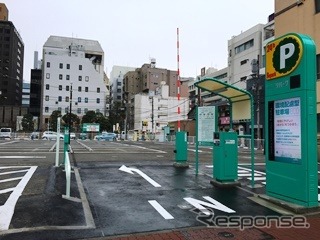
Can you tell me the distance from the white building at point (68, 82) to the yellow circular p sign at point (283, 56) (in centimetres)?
7561

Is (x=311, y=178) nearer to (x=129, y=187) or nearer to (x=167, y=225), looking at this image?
(x=167, y=225)

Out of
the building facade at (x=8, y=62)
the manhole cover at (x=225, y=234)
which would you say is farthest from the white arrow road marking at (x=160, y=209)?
the building facade at (x=8, y=62)

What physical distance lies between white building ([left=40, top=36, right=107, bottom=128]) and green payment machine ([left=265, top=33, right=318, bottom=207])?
249 feet

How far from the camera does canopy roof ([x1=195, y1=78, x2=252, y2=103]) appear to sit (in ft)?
28.0

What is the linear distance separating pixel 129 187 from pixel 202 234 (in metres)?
3.74

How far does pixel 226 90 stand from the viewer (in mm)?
8922

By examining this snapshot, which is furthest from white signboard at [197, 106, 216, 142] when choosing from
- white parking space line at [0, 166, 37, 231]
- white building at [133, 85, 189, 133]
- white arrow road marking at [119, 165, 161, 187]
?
white building at [133, 85, 189, 133]

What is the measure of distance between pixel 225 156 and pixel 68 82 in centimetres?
8029

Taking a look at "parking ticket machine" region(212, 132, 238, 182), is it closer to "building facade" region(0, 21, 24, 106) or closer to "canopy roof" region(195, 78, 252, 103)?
"canopy roof" region(195, 78, 252, 103)

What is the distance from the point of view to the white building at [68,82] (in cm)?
8200

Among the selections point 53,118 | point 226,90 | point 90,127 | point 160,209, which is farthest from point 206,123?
point 53,118

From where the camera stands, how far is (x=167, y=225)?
17.4 feet

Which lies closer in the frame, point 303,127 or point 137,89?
point 303,127

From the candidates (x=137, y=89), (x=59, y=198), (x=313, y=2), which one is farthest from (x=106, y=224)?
(x=137, y=89)
